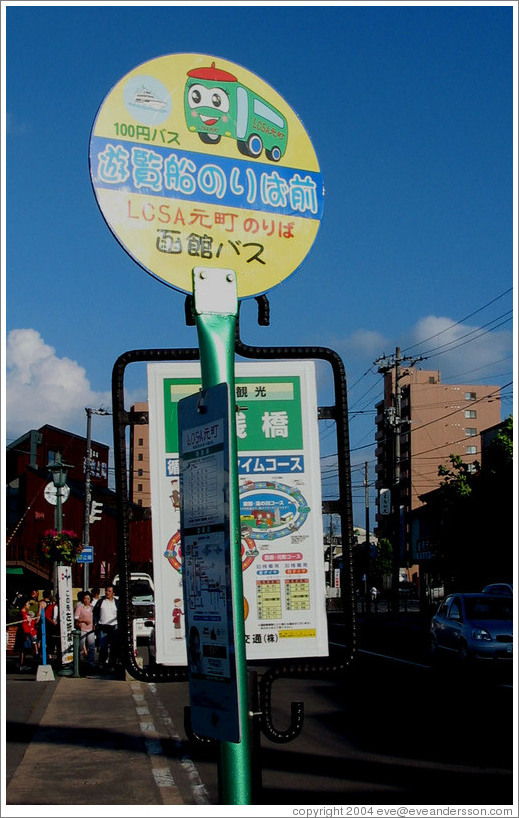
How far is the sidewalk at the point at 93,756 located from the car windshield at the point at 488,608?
26.7 feet

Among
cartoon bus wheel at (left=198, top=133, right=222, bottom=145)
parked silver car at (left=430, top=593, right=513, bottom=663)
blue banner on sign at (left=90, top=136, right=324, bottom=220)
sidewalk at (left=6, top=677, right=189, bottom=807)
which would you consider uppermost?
cartoon bus wheel at (left=198, top=133, right=222, bottom=145)

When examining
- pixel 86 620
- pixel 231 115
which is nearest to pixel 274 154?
pixel 231 115

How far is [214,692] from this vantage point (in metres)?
2.64

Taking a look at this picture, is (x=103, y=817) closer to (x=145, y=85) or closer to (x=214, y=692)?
(x=214, y=692)

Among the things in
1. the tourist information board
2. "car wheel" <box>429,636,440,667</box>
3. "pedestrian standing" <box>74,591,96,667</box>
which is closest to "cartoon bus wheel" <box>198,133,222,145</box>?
the tourist information board

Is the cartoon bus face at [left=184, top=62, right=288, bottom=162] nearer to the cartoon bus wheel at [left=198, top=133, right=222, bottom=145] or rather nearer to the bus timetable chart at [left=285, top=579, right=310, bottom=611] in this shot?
the cartoon bus wheel at [left=198, top=133, right=222, bottom=145]

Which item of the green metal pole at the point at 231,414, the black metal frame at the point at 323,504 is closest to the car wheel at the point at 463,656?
the black metal frame at the point at 323,504

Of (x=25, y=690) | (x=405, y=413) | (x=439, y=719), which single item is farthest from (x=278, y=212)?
(x=405, y=413)

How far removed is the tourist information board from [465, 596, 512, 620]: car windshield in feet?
59.8

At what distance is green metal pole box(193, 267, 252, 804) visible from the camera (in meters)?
2.54

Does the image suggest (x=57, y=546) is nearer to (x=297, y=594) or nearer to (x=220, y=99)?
(x=297, y=594)

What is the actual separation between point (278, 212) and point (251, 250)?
0.58 ft

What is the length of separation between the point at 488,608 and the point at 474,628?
1411mm

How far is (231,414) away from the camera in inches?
102
